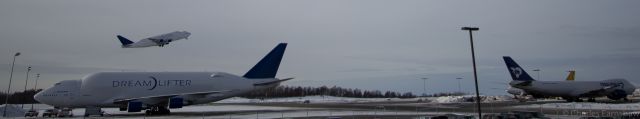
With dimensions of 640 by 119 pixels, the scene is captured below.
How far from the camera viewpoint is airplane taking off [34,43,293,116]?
4016 cm

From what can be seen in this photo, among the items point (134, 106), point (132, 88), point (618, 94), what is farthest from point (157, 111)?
point (618, 94)

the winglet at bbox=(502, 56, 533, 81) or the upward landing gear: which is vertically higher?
the winglet at bbox=(502, 56, 533, 81)

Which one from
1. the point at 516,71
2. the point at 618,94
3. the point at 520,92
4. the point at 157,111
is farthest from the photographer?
the point at 520,92

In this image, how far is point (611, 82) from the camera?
73000 millimetres

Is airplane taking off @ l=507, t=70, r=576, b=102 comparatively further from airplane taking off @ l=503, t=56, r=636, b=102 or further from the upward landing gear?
the upward landing gear

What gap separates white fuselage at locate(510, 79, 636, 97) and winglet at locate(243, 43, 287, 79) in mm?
36109

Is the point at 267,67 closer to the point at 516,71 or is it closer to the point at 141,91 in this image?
the point at 141,91

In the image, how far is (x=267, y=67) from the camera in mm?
46000

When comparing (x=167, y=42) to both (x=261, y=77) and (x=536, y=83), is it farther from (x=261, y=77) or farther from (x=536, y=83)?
(x=536, y=83)

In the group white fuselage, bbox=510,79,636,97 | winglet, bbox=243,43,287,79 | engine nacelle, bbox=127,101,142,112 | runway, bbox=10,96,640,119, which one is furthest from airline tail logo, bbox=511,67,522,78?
engine nacelle, bbox=127,101,142,112

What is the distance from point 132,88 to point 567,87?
60.0 m

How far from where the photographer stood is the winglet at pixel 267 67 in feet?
151

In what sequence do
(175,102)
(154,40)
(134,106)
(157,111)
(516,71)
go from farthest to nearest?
(516,71) → (154,40) → (157,111) → (175,102) → (134,106)

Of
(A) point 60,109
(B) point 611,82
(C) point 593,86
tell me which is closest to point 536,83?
(C) point 593,86
